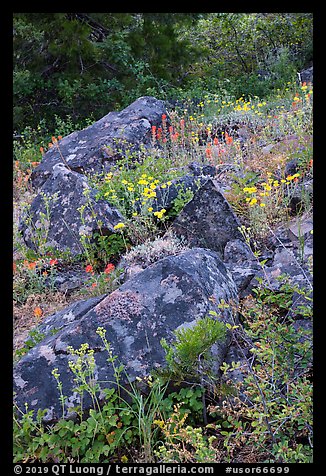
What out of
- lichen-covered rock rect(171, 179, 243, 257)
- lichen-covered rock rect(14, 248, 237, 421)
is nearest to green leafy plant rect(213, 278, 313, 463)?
lichen-covered rock rect(14, 248, 237, 421)

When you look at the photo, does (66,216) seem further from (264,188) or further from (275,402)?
(275,402)

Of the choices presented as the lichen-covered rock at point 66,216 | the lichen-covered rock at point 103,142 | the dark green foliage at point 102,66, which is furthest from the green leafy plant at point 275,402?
the dark green foliage at point 102,66

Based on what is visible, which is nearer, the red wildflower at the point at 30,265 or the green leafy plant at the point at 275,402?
the green leafy plant at the point at 275,402

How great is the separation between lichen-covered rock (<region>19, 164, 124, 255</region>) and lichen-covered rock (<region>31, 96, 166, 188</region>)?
923mm

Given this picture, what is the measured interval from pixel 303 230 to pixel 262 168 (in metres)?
1.90

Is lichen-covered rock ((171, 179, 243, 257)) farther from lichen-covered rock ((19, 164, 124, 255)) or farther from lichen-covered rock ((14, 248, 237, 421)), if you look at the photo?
lichen-covered rock ((14, 248, 237, 421))

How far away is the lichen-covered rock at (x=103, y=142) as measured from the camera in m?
6.64

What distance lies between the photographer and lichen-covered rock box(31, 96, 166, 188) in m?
6.64

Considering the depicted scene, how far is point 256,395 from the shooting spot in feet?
8.17

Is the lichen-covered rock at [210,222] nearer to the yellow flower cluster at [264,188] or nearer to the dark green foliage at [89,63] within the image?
the yellow flower cluster at [264,188]

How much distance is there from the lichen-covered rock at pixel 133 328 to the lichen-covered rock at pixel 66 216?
74.1 inches

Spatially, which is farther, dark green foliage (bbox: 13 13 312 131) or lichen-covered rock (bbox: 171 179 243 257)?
dark green foliage (bbox: 13 13 312 131)

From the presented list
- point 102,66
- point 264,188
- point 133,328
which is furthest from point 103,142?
point 102,66
